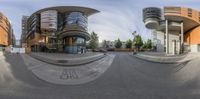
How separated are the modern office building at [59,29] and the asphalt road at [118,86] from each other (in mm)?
872

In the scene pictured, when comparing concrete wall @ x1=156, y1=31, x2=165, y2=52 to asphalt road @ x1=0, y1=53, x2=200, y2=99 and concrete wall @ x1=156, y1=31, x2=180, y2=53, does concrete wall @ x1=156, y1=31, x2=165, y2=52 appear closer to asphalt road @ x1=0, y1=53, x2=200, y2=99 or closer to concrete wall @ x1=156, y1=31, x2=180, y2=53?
concrete wall @ x1=156, y1=31, x2=180, y2=53

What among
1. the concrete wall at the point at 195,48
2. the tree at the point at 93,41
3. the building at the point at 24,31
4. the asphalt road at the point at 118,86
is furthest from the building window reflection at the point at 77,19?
the concrete wall at the point at 195,48

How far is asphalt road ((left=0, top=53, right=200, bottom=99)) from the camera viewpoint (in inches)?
168

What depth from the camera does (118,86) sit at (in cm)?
489

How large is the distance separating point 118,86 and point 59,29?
2.12m

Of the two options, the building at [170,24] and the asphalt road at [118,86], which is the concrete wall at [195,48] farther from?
the asphalt road at [118,86]

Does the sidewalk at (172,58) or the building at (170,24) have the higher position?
the building at (170,24)

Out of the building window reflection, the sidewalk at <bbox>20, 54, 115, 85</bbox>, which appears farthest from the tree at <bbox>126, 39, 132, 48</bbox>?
the building window reflection

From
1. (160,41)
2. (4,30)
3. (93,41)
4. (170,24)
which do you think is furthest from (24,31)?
(170,24)

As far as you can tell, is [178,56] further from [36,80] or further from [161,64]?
[36,80]

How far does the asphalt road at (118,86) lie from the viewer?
14.0 feet

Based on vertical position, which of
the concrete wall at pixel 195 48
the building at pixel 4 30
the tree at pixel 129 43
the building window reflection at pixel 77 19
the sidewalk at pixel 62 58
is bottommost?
the sidewalk at pixel 62 58

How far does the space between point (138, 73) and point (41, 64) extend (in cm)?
260

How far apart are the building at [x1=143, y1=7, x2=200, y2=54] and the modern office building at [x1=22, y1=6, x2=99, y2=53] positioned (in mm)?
1286
